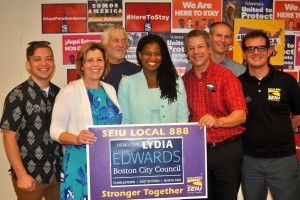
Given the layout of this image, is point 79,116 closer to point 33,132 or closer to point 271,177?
point 33,132

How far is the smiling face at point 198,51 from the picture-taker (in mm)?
2539

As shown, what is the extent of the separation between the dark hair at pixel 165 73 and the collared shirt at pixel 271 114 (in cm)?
80

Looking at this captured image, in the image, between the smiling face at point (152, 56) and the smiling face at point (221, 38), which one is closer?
the smiling face at point (152, 56)

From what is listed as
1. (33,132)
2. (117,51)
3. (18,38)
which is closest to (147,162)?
(33,132)

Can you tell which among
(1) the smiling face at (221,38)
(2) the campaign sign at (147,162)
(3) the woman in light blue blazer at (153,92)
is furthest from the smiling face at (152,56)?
(1) the smiling face at (221,38)

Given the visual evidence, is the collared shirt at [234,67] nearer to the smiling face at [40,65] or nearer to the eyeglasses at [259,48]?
the eyeglasses at [259,48]

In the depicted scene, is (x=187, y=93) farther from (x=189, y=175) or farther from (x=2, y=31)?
(x=2, y=31)

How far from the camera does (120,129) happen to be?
218 centimetres

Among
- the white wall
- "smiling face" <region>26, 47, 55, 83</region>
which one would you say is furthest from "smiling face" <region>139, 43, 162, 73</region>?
the white wall

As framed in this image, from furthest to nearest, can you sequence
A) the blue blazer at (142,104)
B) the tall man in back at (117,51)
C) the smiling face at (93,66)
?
the tall man in back at (117,51) < the blue blazer at (142,104) < the smiling face at (93,66)

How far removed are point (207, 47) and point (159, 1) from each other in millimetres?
1467

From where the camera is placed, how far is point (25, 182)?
2369 millimetres

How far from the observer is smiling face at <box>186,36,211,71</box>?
254 cm

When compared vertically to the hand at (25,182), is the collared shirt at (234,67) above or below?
above
